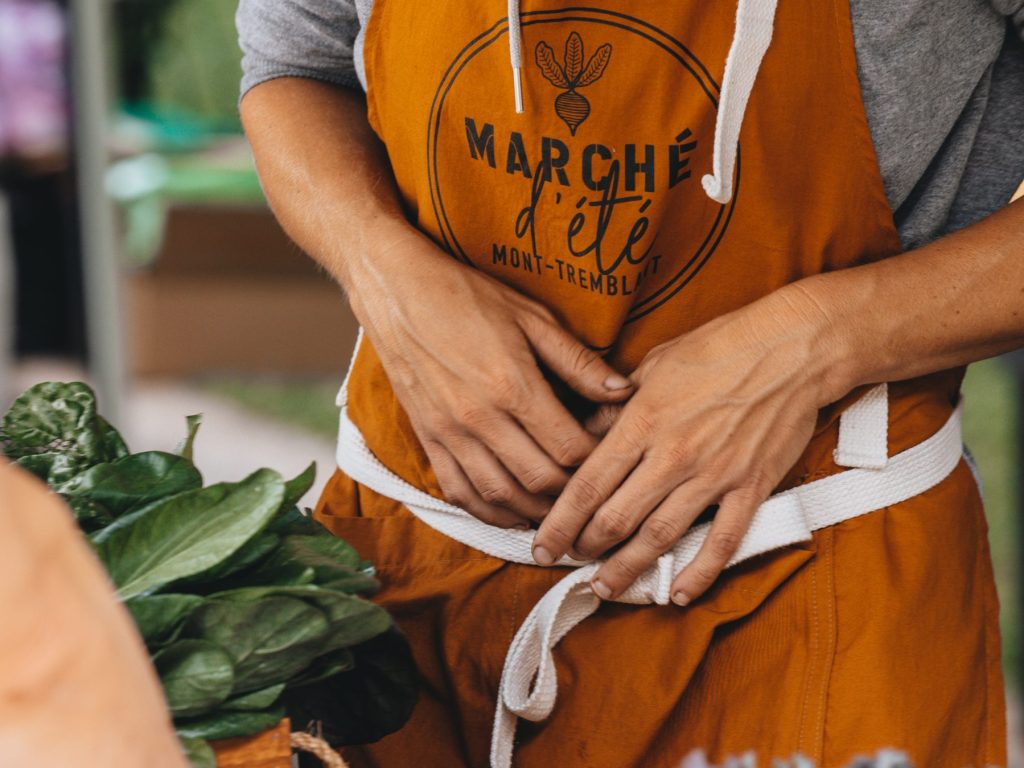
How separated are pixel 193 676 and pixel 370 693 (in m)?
0.20

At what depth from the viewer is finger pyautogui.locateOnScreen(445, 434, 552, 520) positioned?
908 millimetres

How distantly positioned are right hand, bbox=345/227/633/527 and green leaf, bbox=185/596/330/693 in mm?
232

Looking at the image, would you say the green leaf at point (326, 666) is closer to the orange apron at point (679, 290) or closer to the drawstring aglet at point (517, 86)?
the orange apron at point (679, 290)

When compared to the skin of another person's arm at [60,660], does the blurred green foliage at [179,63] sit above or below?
below

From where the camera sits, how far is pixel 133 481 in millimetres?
788

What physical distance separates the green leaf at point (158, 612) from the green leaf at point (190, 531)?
15mm

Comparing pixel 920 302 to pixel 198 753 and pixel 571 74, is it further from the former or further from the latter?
pixel 198 753

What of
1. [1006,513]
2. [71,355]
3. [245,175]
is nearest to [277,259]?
[245,175]

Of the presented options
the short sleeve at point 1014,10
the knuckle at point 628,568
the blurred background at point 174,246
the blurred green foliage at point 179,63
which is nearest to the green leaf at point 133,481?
the knuckle at point 628,568

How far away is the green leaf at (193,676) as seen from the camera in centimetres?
67

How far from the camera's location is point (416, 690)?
33.5 inches

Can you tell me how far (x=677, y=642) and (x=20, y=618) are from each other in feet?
1.89

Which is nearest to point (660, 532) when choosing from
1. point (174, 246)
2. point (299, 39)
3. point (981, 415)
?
point (299, 39)

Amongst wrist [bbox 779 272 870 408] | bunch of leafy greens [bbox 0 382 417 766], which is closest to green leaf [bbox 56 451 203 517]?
bunch of leafy greens [bbox 0 382 417 766]
